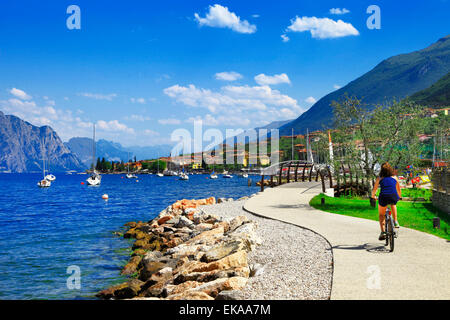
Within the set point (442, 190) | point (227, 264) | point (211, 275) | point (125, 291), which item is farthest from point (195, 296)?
point (442, 190)

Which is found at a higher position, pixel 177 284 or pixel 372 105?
pixel 372 105

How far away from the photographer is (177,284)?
10367 millimetres

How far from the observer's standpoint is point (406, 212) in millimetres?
18797

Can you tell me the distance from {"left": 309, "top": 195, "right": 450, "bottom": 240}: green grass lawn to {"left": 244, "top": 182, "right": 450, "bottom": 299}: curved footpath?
4.63ft

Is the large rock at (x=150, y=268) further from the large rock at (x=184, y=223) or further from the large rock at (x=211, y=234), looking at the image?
the large rock at (x=184, y=223)

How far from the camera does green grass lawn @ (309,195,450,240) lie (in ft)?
47.6

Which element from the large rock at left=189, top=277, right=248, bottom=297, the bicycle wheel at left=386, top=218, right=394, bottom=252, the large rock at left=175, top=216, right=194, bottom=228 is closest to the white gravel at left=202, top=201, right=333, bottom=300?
the large rock at left=189, top=277, right=248, bottom=297

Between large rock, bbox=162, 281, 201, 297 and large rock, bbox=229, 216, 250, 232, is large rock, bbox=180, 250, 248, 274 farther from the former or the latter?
large rock, bbox=229, 216, 250, 232

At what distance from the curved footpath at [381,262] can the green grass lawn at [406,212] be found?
55.5 inches

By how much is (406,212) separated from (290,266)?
11926 millimetres

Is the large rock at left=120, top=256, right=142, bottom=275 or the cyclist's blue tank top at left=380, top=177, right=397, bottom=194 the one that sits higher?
the cyclist's blue tank top at left=380, top=177, right=397, bottom=194

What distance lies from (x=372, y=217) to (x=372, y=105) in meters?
11.6
